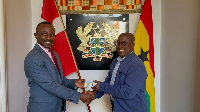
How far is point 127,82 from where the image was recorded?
181cm

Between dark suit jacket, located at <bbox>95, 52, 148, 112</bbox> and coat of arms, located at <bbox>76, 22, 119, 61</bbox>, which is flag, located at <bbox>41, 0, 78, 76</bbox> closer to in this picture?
coat of arms, located at <bbox>76, 22, 119, 61</bbox>

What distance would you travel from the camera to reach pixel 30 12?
9.77 feet

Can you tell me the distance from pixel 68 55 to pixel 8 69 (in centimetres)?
87

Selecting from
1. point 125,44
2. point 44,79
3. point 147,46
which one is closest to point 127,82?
point 125,44

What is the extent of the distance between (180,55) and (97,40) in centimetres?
125

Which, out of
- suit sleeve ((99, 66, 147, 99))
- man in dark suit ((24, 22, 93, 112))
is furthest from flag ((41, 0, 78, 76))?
suit sleeve ((99, 66, 147, 99))

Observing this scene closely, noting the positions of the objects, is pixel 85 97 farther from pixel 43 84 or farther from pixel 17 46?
pixel 17 46

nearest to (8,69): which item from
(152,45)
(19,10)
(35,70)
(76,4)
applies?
(35,70)

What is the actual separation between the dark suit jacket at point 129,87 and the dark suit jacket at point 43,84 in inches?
16.5

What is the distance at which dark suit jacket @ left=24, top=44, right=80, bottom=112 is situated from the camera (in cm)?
176

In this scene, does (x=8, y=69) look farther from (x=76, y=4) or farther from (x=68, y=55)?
(x=76, y=4)

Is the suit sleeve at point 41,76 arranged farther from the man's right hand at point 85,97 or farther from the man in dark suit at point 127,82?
the man in dark suit at point 127,82

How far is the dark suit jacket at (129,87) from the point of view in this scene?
1804mm

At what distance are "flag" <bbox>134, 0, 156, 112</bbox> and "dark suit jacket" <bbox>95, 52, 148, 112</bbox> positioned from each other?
0.91 m
